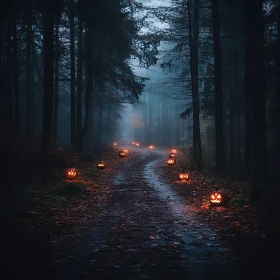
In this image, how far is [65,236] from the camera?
7.42m

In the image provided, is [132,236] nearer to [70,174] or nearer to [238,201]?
[238,201]

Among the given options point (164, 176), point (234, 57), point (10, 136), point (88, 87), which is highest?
point (234, 57)

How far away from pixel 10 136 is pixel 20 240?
6.63 m

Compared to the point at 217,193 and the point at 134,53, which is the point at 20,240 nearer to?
the point at 217,193

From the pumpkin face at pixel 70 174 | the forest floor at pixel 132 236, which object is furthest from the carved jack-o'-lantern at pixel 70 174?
the forest floor at pixel 132 236

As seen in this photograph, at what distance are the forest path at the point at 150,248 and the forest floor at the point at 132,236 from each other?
2 centimetres

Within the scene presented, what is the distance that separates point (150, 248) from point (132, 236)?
944 millimetres

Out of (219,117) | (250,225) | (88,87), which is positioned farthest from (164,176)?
(250,225)

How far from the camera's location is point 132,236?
748 cm

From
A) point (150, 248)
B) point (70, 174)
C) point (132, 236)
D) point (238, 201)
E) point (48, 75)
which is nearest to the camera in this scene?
point (150, 248)

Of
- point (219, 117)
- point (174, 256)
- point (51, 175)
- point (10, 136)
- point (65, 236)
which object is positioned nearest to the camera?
point (174, 256)

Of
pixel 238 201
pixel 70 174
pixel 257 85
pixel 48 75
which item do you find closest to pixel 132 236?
pixel 238 201

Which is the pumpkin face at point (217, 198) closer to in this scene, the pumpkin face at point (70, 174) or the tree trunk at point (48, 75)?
the pumpkin face at point (70, 174)

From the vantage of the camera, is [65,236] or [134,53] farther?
[134,53]
